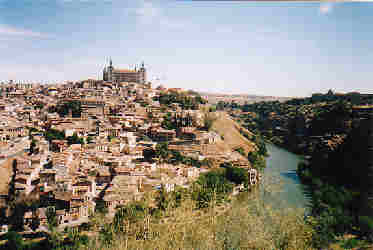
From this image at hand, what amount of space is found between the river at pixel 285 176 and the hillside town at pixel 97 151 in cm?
139

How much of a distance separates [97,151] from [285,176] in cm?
817

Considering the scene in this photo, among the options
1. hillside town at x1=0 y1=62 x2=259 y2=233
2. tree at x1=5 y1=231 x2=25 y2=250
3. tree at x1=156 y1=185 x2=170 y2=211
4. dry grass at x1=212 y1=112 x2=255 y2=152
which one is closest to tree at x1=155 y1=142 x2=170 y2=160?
hillside town at x1=0 y1=62 x2=259 y2=233

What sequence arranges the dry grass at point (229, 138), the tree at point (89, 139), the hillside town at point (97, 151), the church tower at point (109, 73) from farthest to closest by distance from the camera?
the church tower at point (109, 73), the dry grass at point (229, 138), the tree at point (89, 139), the hillside town at point (97, 151)

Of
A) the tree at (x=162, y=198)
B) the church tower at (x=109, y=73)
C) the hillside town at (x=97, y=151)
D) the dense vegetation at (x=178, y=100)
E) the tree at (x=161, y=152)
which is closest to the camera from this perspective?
the tree at (x=162, y=198)

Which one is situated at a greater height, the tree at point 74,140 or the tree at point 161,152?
the tree at point 74,140

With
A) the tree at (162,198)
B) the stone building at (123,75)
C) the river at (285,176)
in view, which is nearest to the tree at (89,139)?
the tree at (162,198)

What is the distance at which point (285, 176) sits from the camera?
446 inches

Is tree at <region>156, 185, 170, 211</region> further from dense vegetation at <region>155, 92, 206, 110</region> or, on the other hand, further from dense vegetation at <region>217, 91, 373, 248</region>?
dense vegetation at <region>155, 92, 206, 110</region>

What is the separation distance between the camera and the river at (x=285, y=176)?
A: 624 cm

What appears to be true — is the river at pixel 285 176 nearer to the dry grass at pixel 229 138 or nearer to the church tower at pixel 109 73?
the dry grass at pixel 229 138

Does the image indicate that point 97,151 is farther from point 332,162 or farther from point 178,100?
point 332,162

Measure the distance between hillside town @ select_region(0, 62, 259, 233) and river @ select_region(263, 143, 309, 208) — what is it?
1385 millimetres

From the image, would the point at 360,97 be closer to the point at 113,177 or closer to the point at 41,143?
the point at 113,177

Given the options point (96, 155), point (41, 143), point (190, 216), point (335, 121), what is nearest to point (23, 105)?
point (41, 143)
